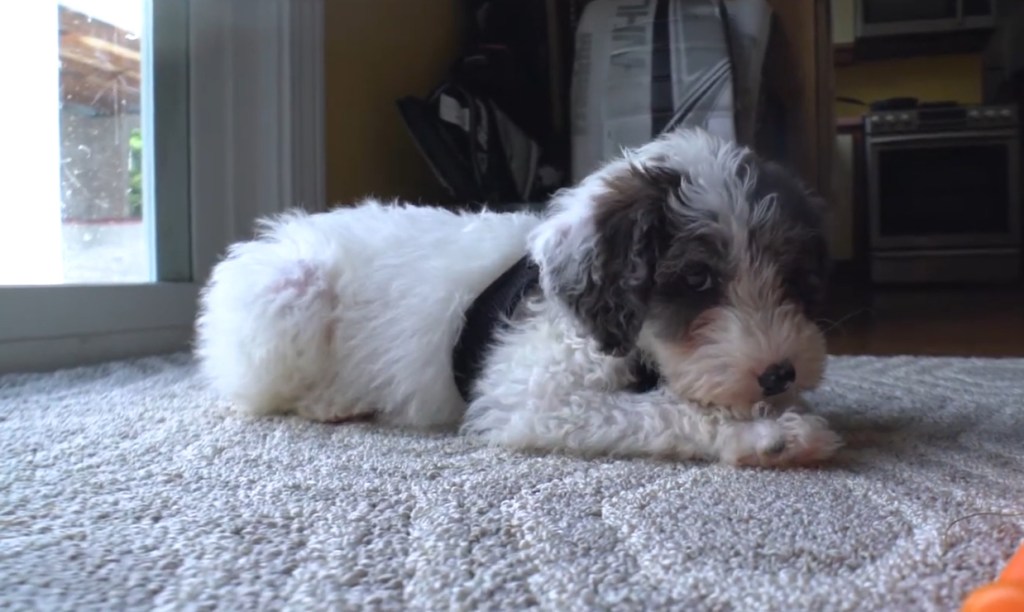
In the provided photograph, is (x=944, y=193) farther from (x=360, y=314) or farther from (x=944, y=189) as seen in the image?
(x=360, y=314)

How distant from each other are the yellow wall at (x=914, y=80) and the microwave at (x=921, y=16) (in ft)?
1.86

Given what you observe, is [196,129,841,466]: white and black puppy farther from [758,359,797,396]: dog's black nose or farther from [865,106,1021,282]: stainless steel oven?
[865,106,1021,282]: stainless steel oven

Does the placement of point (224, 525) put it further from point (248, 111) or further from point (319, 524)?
point (248, 111)

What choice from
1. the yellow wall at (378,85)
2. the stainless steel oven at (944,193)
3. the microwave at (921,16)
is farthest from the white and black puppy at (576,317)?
the microwave at (921,16)

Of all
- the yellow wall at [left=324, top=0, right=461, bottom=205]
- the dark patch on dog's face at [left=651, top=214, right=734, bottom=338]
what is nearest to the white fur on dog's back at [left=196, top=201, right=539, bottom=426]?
the dark patch on dog's face at [left=651, top=214, right=734, bottom=338]

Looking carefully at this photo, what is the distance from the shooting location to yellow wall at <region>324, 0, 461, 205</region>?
2.97 m

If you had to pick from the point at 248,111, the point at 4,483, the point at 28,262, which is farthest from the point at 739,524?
the point at 248,111

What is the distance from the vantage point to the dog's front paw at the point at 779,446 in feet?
4.00

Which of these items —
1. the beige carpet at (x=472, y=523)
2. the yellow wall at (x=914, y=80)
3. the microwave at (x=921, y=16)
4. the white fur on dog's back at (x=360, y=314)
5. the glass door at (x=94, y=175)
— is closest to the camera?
the beige carpet at (x=472, y=523)

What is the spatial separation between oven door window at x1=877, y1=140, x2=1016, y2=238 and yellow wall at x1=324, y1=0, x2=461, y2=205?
434 centimetres

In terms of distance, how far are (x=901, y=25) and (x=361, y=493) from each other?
697 cm

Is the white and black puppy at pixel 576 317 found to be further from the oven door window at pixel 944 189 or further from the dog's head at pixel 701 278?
the oven door window at pixel 944 189

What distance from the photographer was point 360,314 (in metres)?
1.67

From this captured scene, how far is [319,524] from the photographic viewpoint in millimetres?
1014
